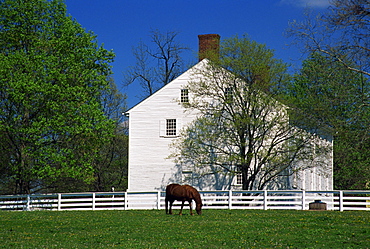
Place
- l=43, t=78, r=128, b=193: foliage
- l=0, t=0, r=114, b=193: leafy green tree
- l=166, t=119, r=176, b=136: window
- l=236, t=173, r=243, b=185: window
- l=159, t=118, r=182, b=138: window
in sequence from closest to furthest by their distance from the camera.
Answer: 1. l=0, t=0, r=114, b=193: leafy green tree
2. l=236, t=173, r=243, b=185: window
3. l=159, t=118, r=182, b=138: window
4. l=166, t=119, r=176, b=136: window
5. l=43, t=78, r=128, b=193: foliage

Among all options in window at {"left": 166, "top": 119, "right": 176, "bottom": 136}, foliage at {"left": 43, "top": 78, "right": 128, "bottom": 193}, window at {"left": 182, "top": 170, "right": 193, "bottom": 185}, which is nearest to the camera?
window at {"left": 182, "top": 170, "right": 193, "bottom": 185}

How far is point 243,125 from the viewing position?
36.5 m

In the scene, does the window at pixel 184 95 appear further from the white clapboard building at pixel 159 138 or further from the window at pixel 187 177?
the window at pixel 187 177

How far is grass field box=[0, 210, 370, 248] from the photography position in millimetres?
13836

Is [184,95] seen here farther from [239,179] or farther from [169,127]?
[239,179]

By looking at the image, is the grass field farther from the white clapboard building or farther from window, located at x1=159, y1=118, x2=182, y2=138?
window, located at x1=159, y1=118, x2=182, y2=138

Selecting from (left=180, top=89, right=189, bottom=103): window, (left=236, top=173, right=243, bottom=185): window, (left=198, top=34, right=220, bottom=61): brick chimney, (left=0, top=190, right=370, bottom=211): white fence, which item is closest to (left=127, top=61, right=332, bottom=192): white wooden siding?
(left=180, top=89, right=189, bottom=103): window

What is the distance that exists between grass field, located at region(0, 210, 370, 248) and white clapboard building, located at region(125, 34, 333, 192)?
56.9ft

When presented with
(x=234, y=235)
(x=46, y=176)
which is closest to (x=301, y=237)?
(x=234, y=235)

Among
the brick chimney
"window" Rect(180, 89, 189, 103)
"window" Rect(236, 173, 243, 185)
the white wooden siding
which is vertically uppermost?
the brick chimney

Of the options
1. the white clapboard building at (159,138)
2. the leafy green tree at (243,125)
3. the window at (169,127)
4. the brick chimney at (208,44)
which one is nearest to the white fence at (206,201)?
the leafy green tree at (243,125)

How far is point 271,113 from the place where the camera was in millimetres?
36875

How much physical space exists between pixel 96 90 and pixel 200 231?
24.6 m

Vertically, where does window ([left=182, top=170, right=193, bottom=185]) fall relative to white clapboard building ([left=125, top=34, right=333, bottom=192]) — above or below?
below
